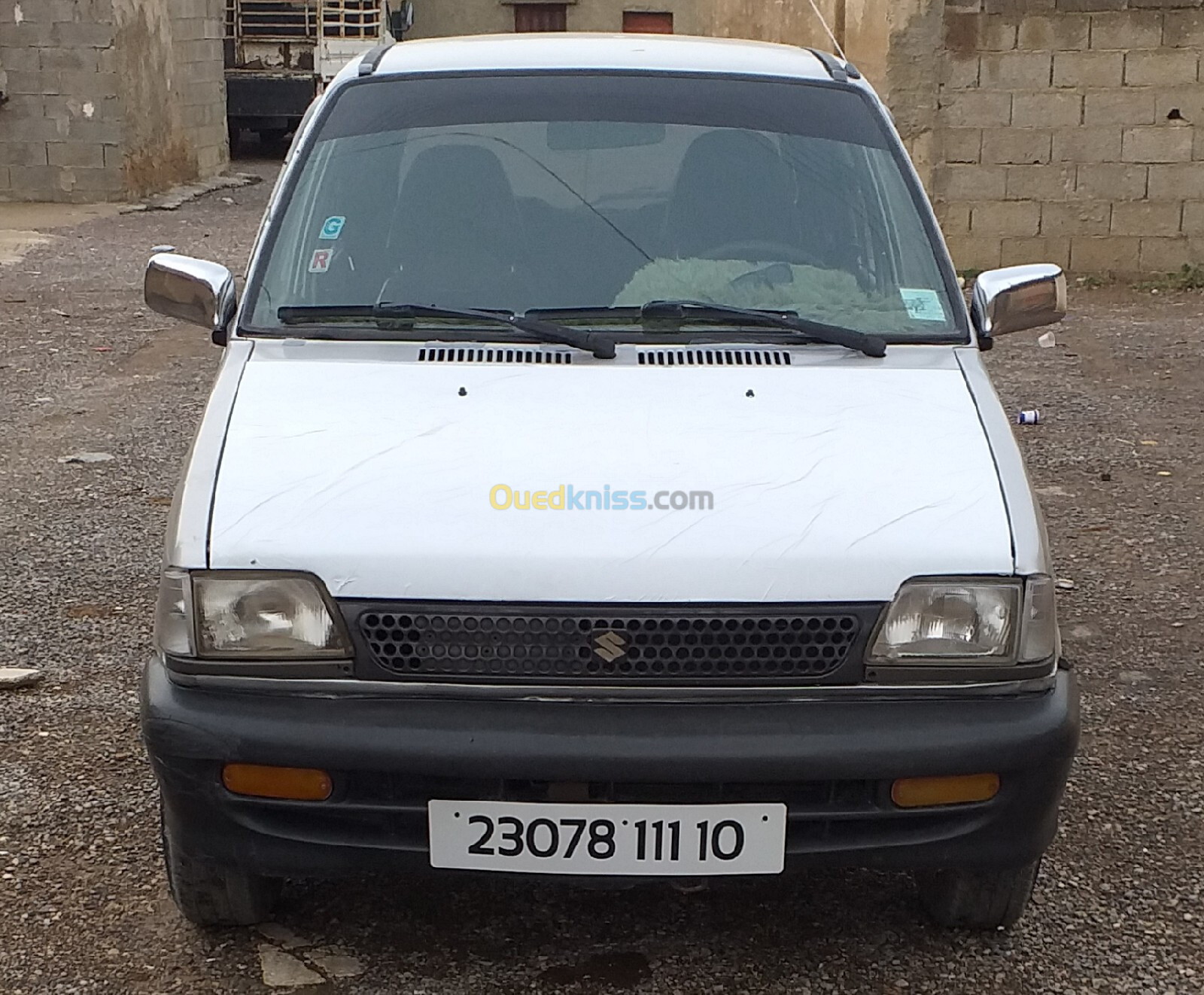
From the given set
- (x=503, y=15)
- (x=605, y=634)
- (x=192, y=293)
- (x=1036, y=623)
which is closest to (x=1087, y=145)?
(x=192, y=293)

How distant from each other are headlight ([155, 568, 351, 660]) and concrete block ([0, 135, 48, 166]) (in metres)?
14.7

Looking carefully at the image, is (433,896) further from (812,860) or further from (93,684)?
(93,684)

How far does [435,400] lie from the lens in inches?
123

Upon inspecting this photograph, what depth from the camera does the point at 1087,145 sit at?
1140cm

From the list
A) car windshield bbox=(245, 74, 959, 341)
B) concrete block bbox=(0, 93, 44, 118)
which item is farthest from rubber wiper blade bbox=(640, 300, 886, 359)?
concrete block bbox=(0, 93, 44, 118)

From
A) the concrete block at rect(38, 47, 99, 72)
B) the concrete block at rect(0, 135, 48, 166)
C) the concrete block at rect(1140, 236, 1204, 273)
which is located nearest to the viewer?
the concrete block at rect(1140, 236, 1204, 273)

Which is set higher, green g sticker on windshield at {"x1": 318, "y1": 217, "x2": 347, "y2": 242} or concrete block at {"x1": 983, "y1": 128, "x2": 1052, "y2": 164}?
green g sticker on windshield at {"x1": 318, "y1": 217, "x2": 347, "y2": 242}

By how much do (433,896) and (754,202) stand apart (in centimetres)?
174

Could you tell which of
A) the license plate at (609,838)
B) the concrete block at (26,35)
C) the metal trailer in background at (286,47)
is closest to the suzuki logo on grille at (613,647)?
the license plate at (609,838)

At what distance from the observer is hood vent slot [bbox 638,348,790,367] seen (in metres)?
3.30

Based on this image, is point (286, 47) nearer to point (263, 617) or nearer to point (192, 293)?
point (192, 293)

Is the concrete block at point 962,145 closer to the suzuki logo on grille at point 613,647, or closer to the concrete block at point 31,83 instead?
the concrete block at point 31,83

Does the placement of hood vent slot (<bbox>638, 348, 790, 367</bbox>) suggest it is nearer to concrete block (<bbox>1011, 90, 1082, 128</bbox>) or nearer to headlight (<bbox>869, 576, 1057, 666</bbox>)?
headlight (<bbox>869, 576, 1057, 666</bbox>)

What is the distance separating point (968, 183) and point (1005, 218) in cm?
37
